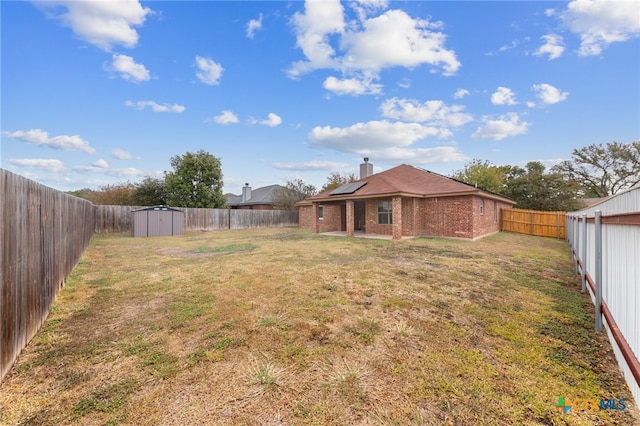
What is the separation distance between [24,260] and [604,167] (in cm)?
4595

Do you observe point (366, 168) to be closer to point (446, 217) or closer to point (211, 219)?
point (446, 217)

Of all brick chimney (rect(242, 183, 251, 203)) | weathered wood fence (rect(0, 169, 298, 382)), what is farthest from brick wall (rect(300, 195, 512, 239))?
brick chimney (rect(242, 183, 251, 203))

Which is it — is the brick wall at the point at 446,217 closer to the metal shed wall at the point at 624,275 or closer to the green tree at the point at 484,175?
the metal shed wall at the point at 624,275

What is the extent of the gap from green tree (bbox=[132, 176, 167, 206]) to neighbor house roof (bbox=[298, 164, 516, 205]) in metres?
17.1

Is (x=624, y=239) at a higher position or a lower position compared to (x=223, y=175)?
lower

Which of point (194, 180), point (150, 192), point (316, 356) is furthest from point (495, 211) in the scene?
point (150, 192)

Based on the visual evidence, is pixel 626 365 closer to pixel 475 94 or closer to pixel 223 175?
pixel 475 94

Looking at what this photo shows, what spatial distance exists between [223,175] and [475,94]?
21.7m

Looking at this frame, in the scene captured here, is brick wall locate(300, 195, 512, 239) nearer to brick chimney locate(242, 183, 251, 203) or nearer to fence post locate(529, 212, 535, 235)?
fence post locate(529, 212, 535, 235)

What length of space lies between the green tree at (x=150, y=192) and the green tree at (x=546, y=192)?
3280cm

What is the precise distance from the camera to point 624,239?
98.5 inches

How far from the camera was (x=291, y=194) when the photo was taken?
2998cm

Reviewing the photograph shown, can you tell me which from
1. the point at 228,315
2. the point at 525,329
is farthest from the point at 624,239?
the point at 228,315

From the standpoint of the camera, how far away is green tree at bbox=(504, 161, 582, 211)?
20.9m
